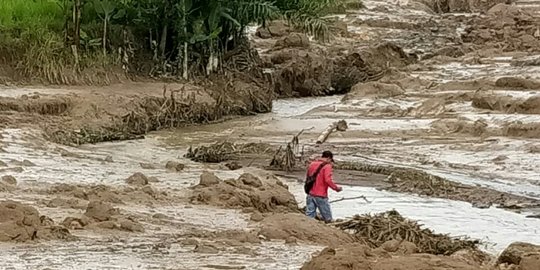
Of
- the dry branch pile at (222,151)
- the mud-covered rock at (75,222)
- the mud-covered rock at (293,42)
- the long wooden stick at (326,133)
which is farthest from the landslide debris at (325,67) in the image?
the mud-covered rock at (75,222)

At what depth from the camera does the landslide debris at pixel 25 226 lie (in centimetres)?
999

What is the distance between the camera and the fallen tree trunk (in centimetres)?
2016

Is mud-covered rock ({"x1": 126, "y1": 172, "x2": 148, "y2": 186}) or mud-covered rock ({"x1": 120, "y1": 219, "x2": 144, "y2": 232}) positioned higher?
mud-covered rock ({"x1": 120, "y1": 219, "x2": 144, "y2": 232})

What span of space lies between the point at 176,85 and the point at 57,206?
1168 centimetres

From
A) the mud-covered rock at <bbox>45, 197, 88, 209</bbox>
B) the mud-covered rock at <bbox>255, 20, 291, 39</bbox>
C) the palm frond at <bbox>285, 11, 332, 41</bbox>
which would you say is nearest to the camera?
the mud-covered rock at <bbox>45, 197, 88, 209</bbox>

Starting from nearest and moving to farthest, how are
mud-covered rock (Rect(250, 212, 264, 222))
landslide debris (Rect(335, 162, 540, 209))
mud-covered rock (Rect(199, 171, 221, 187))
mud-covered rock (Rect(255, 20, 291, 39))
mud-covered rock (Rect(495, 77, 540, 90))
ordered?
mud-covered rock (Rect(250, 212, 264, 222)) < mud-covered rock (Rect(199, 171, 221, 187)) < landslide debris (Rect(335, 162, 540, 209)) < mud-covered rock (Rect(495, 77, 540, 90)) < mud-covered rock (Rect(255, 20, 291, 39))

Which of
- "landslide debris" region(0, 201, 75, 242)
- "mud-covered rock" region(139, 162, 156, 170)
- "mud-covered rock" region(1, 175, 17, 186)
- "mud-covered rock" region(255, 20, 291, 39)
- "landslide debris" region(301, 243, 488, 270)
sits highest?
Answer: "landslide debris" region(301, 243, 488, 270)

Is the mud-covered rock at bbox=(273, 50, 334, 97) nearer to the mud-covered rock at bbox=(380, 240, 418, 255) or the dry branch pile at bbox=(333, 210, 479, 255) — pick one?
the dry branch pile at bbox=(333, 210, 479, 255)

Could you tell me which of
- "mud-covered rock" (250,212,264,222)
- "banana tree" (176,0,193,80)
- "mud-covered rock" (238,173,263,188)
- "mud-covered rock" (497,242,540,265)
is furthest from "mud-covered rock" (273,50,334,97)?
"mud-covered rock" (497,242,540,265)

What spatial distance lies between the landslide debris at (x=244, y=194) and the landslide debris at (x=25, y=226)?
116 inches

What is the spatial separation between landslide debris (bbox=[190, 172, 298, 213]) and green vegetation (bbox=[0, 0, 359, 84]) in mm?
9029

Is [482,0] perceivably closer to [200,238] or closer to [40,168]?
[40,168]

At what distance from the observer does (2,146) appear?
16297 mm

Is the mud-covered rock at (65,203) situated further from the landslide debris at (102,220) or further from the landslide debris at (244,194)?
the landslide debris at (244,194)
